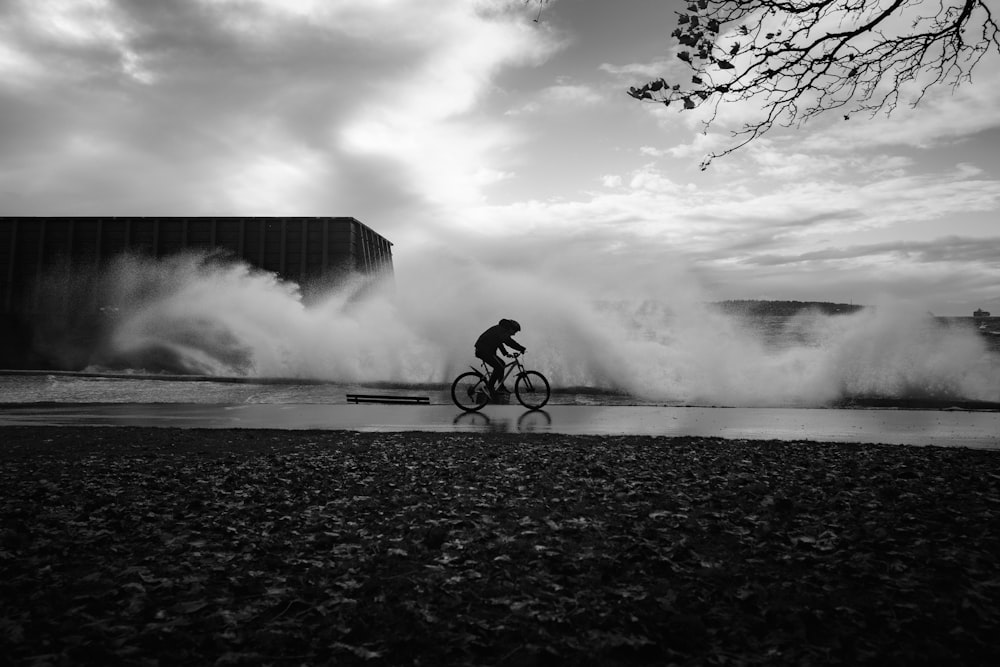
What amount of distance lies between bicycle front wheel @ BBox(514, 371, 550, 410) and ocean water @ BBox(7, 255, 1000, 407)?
2384 mm

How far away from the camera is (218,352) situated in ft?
85.6

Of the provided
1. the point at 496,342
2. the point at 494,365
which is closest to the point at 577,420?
the point at 494,365

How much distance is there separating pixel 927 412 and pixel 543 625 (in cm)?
1584

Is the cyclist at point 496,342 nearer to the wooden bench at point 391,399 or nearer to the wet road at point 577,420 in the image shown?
the wet road at point 577,420

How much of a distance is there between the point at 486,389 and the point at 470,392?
0.71 metres

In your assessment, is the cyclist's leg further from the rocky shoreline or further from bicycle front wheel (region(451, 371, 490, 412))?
the rocky shoreline

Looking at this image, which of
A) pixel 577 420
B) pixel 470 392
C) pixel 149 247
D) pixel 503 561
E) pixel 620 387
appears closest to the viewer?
pixel 503 561

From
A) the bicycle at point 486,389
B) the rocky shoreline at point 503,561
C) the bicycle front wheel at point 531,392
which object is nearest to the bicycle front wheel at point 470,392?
the bicycle at point 486,389

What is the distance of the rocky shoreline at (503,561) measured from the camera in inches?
141

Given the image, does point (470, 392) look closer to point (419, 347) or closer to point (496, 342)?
point (496, 342)

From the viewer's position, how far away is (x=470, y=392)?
1672 centimetres

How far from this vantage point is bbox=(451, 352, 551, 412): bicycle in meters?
16.6

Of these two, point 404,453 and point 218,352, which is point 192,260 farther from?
point 404,453

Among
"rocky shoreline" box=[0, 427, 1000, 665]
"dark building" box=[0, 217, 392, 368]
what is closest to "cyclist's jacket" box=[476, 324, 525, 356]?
"rocky shoreline" box=[0, 427, 1000, 665]
